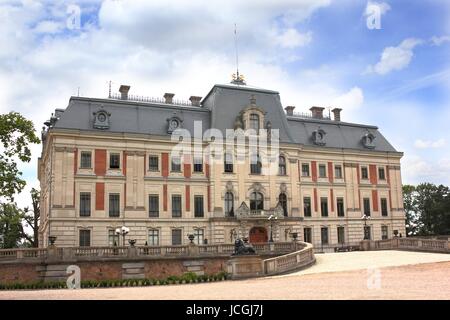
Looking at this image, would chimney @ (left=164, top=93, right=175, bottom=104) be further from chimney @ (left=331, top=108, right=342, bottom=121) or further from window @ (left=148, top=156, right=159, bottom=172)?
chimney @ (left=331, top=108, right=342, bottom=121)

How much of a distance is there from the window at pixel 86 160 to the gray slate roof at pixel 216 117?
215 centimetres

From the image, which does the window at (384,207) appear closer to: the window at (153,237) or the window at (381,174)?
the window at (381,174)

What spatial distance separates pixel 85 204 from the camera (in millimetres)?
43625

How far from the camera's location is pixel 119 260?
3462 centimetres

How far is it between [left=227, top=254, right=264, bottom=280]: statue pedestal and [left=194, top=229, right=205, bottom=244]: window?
17254mm

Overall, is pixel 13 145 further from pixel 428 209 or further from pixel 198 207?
pixel 428 209

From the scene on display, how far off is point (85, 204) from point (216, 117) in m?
14.5

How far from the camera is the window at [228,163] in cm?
4862

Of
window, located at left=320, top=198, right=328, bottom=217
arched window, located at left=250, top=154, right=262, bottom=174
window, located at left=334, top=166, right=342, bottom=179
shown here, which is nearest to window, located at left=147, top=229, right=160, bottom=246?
arched window, located at left=250, top=154, right=262, bottom=174

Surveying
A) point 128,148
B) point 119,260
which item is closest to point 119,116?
point 128,148

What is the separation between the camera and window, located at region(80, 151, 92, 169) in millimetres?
44219
